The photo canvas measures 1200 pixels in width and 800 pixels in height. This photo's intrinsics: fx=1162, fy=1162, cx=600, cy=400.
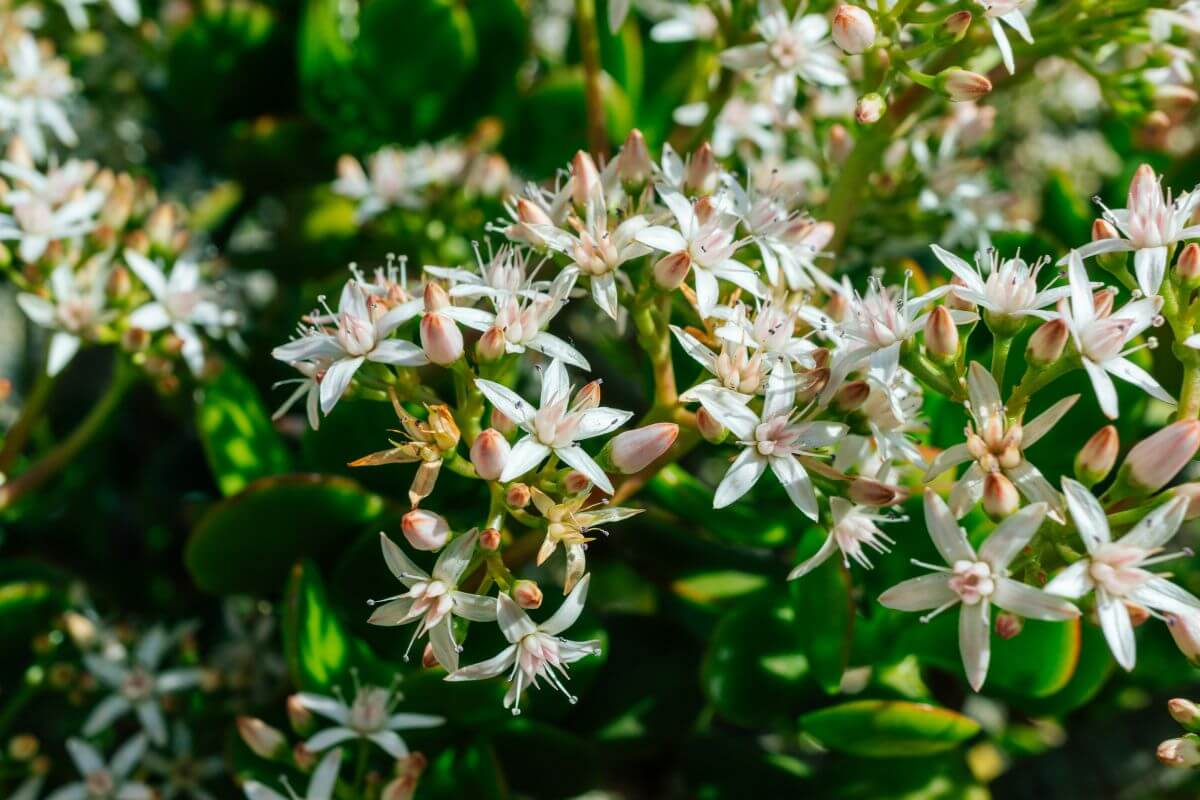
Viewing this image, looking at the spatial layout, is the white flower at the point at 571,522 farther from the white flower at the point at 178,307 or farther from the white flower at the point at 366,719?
the white flower at the point at 178,307

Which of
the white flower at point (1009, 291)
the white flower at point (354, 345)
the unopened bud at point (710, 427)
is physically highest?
the white flower at point (1009, 291)

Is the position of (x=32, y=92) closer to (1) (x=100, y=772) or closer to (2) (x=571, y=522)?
(1) (x=100, y=772)

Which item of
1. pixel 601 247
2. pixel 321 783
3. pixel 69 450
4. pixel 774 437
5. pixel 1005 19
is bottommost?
pixel 321 783

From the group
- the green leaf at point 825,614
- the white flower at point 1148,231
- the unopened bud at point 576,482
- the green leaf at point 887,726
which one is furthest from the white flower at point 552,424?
the white flower at point 1148,231

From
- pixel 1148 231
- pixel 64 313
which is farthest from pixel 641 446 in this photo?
pixel 64 313

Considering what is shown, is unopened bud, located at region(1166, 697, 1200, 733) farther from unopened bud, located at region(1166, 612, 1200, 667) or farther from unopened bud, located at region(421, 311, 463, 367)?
unopened bud, located at region(421, 311, 463, 367)

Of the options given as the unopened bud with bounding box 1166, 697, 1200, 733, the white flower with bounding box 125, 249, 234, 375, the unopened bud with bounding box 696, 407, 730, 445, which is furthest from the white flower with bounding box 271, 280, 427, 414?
the unopened bud with bounding box 1166, 697, 1200, 733
